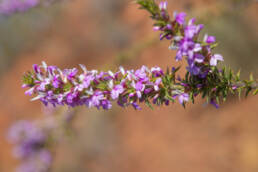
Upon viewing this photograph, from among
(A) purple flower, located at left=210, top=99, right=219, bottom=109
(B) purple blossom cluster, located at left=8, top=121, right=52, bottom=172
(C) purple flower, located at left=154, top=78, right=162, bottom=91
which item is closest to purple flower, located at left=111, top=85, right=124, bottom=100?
(C) purple flower, located at left=154, top=78, right=162, bottom=91

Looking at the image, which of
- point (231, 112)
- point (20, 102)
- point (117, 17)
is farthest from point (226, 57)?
point (20, 102)

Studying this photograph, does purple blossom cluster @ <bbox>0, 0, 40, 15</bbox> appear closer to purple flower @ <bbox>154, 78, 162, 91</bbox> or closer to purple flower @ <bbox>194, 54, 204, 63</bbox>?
purple flower @ <bbox>154, 78, 162, 91</bbox>

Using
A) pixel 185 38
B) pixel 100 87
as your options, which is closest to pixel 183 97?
pixel 185 38

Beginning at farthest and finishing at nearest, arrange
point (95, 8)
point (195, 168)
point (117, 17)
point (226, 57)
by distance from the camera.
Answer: point (95, 8) → point (117, 17) → point (195, 168) → point (226, 57)

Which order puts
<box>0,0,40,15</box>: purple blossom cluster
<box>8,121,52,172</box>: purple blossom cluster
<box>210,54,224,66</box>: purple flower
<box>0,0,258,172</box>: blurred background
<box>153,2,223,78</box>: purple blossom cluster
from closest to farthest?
1. <box>153,2,223,78</box>: purple blossom cluster
2. <box>210,54,224,66</box>: purple flower
3. <box>8,121,52,172</box>: purple blossom cluster
4. <box>0,0,40,15</box>: purple blossom cluster
5. <box>0,0,258,172</box>: blurred background

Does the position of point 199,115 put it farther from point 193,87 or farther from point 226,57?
point 193,87

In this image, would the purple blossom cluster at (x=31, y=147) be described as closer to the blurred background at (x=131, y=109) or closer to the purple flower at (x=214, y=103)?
the blurred background at (x=131, y=109)
